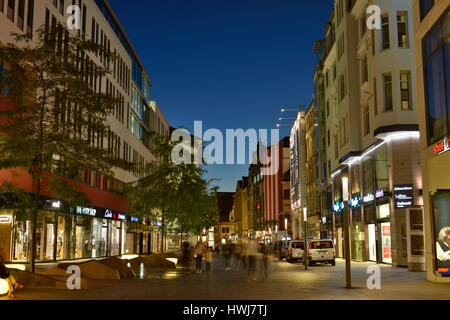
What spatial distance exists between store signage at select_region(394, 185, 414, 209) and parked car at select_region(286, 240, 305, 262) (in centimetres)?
1223

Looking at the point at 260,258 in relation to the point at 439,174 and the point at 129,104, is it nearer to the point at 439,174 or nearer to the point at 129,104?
the point at 439,174

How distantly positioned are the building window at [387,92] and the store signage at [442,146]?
16209 millimetres

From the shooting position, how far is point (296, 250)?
42.9 metres

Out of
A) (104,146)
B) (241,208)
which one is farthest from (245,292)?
(241,208)

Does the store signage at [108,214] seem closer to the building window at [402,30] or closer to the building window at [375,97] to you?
the building window at [375,97]

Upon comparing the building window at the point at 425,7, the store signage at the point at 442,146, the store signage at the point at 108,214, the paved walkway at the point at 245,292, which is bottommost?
the paved walkway at the point at 245,292

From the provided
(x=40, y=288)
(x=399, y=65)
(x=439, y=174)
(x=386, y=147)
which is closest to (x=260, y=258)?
(x=439, y=174)

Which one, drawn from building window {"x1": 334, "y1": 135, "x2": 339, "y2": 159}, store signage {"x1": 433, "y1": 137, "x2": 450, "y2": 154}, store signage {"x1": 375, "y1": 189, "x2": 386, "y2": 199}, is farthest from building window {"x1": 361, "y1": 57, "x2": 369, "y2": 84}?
store signage {"x1": 433, "y1": 137, "x2": 450, "y2": 154}

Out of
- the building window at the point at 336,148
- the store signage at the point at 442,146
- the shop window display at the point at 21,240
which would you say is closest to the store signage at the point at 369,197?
the building window at the point at 336,148

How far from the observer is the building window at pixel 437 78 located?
774 inches

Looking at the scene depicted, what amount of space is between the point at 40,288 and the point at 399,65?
26.0 m

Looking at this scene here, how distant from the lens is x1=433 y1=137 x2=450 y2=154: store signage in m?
18.5

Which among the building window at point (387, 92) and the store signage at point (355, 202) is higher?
the building window at point (387, 92)
